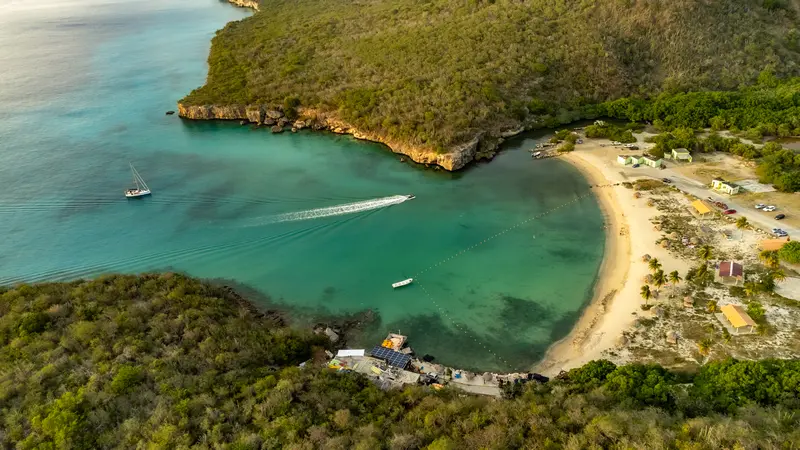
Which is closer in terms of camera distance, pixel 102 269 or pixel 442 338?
pixel 442 338

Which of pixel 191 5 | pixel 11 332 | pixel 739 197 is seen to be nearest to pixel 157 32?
pixel 191 5

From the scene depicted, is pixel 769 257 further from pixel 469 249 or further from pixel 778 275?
pixel 469 249

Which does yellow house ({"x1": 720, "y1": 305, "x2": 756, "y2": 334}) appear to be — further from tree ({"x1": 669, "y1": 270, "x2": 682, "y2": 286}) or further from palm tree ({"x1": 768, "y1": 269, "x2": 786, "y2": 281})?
palm tree ({"x1": 768, "y1": 269, "x2": 786, "y2": 281})

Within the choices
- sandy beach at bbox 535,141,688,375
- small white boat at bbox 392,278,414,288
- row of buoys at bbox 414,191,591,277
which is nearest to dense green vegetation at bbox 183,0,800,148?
row of buoys at bbox 414,191,591,277

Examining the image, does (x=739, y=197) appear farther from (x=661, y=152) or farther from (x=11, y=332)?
(x=11, y=332)

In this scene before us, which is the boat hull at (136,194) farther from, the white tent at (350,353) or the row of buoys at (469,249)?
the white tent at (350,353)

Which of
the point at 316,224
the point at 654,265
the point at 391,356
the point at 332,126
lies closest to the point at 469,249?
the point at 391,356
